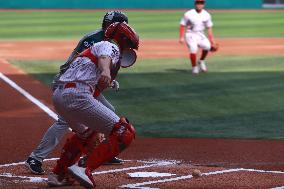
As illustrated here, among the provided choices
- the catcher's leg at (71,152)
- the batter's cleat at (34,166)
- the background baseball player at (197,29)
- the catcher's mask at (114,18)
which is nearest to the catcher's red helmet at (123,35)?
the catcher's mask at (114,18)

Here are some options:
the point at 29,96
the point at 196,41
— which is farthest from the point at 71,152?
the point at 196,41

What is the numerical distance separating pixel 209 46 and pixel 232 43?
31.0 ft

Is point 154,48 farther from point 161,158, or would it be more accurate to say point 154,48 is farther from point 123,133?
point 123,133

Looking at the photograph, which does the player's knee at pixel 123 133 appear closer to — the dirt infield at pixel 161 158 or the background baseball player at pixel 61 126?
the dirt infield at pixel 161 158

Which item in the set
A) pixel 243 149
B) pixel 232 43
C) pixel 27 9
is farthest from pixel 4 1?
pixel 243 149

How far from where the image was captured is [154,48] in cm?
2766

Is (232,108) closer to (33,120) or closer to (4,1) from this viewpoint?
(33,120)

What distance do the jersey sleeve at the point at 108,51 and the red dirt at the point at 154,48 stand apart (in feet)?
54.7

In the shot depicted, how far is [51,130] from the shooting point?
29.9ft

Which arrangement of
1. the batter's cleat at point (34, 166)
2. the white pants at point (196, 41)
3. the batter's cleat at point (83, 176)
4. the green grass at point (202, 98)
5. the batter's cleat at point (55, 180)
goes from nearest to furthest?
the batter's cleat at point (83, 176)
the batter's cleat at point (55, 180)
the batter's cleat at point (34, 166)
the green grass at point (202, 98)
the white pants at point (196, 41)

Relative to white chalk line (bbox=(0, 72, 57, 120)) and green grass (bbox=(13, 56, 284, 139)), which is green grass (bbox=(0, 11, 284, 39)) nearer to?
green grass (bbox=(13, 56, 284, 139))

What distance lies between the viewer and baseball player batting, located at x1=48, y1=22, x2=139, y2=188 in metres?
7.63

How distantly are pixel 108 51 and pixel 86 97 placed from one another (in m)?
0.46

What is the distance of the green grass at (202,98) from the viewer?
1251cm
